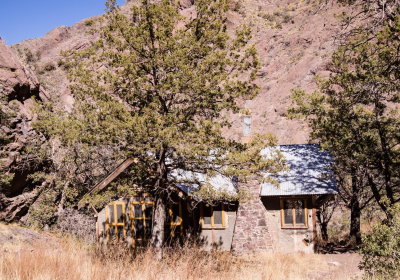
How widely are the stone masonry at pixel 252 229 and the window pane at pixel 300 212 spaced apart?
1564 millimetres

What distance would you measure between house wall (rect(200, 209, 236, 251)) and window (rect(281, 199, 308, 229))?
97.9 inches

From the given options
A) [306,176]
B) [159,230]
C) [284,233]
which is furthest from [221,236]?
[159,230]

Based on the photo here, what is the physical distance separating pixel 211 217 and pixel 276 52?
1735 inches

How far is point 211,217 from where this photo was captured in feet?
55.3

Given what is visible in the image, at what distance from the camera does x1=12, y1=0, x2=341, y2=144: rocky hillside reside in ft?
134

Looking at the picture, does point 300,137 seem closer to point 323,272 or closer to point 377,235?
point 323,272

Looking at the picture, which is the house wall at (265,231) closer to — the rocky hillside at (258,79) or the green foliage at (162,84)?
the rocky hillside at (258,79)

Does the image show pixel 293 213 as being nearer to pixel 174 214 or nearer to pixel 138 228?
pixel 174 214

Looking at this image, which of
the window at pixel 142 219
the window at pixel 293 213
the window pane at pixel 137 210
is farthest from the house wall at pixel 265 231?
the window pane at pixel 137 210

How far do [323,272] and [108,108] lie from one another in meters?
9.21

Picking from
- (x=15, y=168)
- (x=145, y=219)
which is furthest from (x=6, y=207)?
(x=145, y=219)

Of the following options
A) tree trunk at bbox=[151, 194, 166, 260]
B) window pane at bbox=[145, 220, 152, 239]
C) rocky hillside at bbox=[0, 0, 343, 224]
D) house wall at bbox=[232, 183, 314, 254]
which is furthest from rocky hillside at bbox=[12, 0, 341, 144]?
tree trunk at bbox=[151, 194, 166, 260]

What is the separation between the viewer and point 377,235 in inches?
273

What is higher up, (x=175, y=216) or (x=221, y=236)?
(x=175, y=216)
